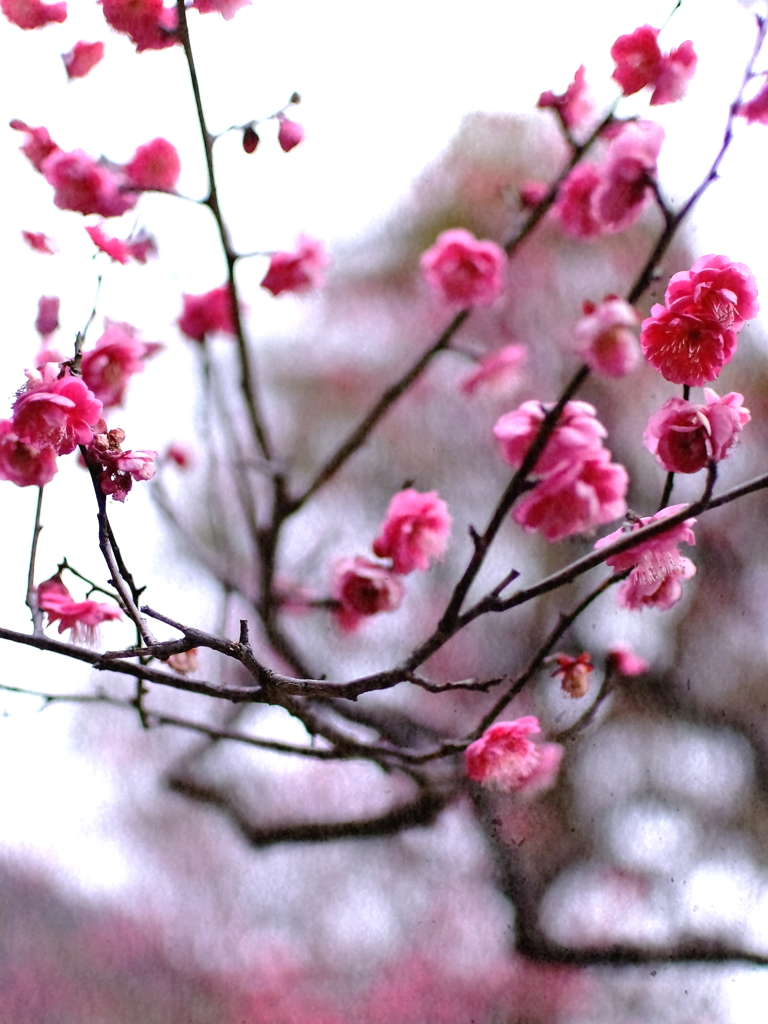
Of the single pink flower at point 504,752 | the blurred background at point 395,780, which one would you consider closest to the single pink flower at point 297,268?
the blurred background at point 395,780

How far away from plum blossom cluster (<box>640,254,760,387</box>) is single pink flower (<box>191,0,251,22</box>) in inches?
13.2

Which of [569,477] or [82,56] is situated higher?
[82,56]

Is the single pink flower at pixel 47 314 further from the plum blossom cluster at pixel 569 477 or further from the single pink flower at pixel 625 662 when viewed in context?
the single pink flower at pixel 625 662

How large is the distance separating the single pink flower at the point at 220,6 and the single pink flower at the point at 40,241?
0.71ft

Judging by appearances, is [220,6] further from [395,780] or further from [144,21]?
[395,780]

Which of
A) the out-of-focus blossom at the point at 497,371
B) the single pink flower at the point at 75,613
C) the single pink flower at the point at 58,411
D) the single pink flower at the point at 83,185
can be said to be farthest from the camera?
the out-of-focus blossom at the point at 497,371

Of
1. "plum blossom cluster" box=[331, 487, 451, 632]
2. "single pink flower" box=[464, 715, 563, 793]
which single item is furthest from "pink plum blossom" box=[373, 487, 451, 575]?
"single pink flower" box=[464, 715, 563, 793]

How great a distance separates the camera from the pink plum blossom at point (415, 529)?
54 cm

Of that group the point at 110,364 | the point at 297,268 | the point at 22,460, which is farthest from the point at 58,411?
the point at 297,268

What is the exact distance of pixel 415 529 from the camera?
54 centimetres

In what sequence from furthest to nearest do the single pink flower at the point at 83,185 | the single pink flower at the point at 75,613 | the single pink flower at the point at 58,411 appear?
the single pink flower at the point at 83,185 → the single pink flower at the point at 75,613 → the single pink flower at the point at 58,411

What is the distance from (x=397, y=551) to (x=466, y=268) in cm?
23

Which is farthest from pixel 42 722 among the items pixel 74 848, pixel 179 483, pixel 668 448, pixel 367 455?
pixel 668 448

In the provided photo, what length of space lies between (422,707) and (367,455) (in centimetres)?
22
